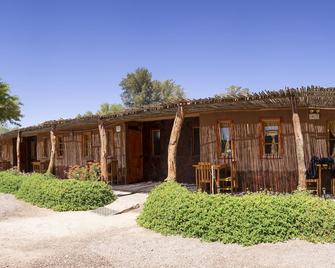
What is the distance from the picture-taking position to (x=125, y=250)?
728cm

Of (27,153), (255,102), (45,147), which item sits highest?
(255,102)

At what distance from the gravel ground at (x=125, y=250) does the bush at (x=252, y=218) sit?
0.75ft

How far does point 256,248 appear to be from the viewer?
683cm

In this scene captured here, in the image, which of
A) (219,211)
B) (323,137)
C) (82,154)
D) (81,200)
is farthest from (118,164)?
(219,211)

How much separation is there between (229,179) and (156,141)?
18.7ft

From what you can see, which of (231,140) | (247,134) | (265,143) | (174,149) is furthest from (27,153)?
(265,143)

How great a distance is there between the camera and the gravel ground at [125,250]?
20.6ft

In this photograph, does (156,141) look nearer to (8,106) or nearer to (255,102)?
(255,102)

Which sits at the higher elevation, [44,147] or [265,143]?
[44,147]

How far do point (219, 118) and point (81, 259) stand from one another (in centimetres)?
769

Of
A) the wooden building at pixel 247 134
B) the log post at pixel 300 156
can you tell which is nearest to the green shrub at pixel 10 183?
the wooden building at pixel 247 134

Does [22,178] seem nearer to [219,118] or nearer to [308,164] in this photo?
[219,118]

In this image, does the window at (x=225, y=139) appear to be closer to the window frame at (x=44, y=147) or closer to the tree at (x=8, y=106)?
the window frame at (x=44, y=147)

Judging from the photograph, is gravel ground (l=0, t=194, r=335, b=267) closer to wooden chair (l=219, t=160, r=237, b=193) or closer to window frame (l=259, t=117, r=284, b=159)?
wooden chair (l=219, t=160, r=237, b=193)
